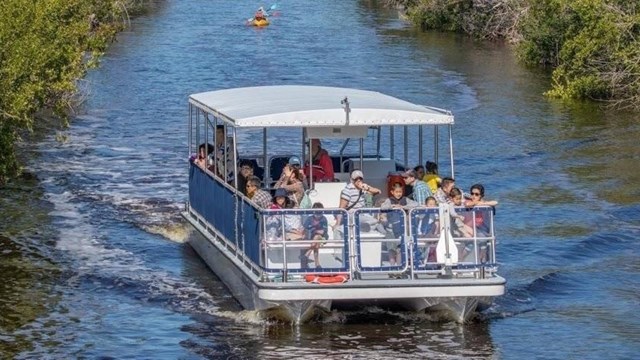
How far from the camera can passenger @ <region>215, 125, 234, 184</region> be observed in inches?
778

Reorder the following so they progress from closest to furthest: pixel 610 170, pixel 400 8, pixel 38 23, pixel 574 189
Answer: pixel 38 23
pixel 574 189
pixel 610 170
pixel 400 8

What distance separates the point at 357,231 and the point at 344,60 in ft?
114

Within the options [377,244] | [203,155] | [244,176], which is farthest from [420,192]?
[203,155]

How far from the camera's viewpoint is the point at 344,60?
2014 inches

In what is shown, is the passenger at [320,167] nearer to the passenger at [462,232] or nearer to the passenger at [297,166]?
the passenger at [297,166]

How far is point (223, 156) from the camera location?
2025 cm

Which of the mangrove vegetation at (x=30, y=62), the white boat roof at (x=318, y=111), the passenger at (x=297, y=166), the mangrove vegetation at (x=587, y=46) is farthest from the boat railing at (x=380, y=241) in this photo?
the mangrove vegetation at (x=587, y=46)

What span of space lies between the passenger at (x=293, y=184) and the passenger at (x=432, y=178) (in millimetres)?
1680

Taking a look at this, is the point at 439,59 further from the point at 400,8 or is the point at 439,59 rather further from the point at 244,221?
the point at 244,221

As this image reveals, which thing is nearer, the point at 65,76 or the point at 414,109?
the point at 414,109

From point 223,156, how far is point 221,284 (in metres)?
1.80

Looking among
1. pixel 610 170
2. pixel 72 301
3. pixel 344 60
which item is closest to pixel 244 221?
pixel 72 301

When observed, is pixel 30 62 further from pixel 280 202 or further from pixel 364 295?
pixel 364 295

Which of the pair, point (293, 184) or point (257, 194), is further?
point (293, 184)
